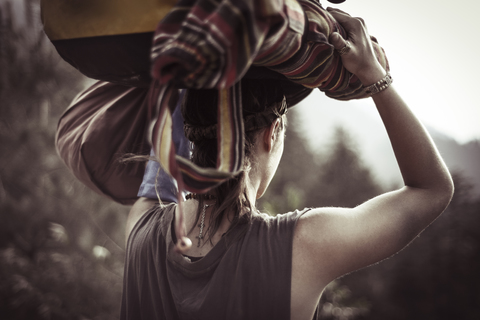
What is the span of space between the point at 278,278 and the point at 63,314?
4.41m

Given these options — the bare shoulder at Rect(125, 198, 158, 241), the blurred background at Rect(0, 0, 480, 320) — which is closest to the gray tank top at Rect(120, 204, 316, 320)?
the bare shoulder at Rect(125, 198, 158, 241)

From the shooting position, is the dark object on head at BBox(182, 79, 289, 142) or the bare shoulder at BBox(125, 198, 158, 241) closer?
the dark object on head at BBox(182, 79, 289, 142)

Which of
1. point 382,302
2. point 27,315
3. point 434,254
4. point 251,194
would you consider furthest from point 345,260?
point 27,315

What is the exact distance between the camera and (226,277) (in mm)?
823

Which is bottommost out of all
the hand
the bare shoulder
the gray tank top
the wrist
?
the bare shoulder

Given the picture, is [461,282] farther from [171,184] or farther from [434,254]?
[171,184]

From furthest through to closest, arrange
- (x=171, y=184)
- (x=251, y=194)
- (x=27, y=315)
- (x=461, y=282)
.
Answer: (x=27, y=315) < (x=461, y=282) < (x=171, y=184) < (x=251, y=194)

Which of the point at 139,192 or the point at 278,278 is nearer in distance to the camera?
the point at 278,278

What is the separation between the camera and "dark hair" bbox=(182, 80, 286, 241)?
0.87 metres

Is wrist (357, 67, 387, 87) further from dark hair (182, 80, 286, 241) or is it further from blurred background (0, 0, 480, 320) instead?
blurred background (0, 0, 480, 320)

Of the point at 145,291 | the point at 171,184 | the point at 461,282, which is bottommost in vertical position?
the point at 461,282

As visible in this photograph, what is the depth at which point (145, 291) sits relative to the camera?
936 mm

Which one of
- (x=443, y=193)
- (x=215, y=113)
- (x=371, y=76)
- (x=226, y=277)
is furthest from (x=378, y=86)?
(x=226, y=277)

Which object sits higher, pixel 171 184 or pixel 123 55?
pixel 123 55
